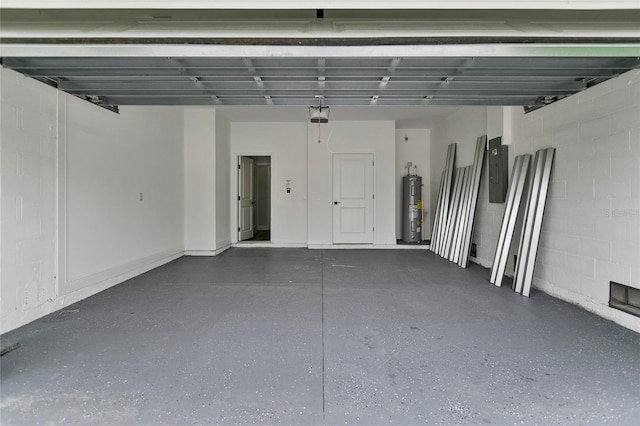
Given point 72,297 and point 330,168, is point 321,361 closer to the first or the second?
point 72,297

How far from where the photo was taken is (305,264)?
16.7 ft

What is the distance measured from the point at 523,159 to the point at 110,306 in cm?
505

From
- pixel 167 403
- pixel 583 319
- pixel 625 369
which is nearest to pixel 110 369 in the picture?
pixel 167 403

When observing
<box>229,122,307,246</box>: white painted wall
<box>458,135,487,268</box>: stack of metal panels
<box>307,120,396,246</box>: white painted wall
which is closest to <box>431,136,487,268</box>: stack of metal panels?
<box>458,135,487,268</box>: stack of metal panels

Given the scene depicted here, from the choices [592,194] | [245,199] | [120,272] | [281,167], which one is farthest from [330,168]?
[592,194]

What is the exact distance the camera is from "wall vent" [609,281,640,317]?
2.54m

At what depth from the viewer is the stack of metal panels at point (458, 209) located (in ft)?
16.1

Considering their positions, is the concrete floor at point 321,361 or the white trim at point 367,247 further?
the white trim at point 367,247

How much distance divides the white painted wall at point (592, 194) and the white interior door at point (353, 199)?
334 centimetres

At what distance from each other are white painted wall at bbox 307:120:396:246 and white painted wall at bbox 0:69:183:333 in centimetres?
311

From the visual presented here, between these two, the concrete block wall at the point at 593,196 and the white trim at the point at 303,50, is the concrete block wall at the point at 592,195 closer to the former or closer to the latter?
the concrete block wall at the point at 593,196

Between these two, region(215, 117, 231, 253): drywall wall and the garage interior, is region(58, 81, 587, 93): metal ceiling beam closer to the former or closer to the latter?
the garage interior

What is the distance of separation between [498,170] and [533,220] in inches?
44.8

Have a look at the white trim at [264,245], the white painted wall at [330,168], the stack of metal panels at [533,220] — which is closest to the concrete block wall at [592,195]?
the stack of metal panels at [533,220]
